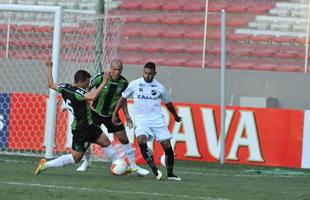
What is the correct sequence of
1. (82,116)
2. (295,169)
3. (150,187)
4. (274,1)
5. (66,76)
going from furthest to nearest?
(274,1), (66,76), (295,169), (82,116), (150,187)

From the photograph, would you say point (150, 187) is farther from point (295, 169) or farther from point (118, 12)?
point (118, 12)

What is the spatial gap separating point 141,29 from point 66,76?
491 centimetres

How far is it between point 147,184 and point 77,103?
1.59 metres

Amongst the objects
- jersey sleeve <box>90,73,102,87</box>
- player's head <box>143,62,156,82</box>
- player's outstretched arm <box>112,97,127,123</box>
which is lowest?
player's outstretched arm <box>112,97,127,123</box>

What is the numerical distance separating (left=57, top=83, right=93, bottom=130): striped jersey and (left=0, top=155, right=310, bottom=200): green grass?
71cm

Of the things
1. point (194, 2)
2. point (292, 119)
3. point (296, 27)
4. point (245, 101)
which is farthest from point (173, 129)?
point (194, 2)

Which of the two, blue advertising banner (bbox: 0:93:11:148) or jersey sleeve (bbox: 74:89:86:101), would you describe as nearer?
jersey sleeve (bbox: 74:89:86:101)

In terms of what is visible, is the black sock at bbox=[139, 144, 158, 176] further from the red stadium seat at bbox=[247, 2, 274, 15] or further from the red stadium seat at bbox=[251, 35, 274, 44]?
the red stadium seat at bbox=[247, 2, 274, 15]

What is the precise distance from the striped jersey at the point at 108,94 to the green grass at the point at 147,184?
914mm

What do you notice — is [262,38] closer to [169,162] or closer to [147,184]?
[169,162]

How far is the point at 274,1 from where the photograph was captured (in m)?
23.5

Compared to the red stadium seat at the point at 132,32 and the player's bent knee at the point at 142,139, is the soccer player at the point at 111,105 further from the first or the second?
the red stadium seat at the point at 132,32

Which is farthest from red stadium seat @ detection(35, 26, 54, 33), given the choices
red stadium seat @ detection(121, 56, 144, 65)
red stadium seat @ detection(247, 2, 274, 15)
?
red stadium seat @ detection(247, 2, 274, 15)

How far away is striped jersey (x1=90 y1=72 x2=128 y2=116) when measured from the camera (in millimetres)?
14812
